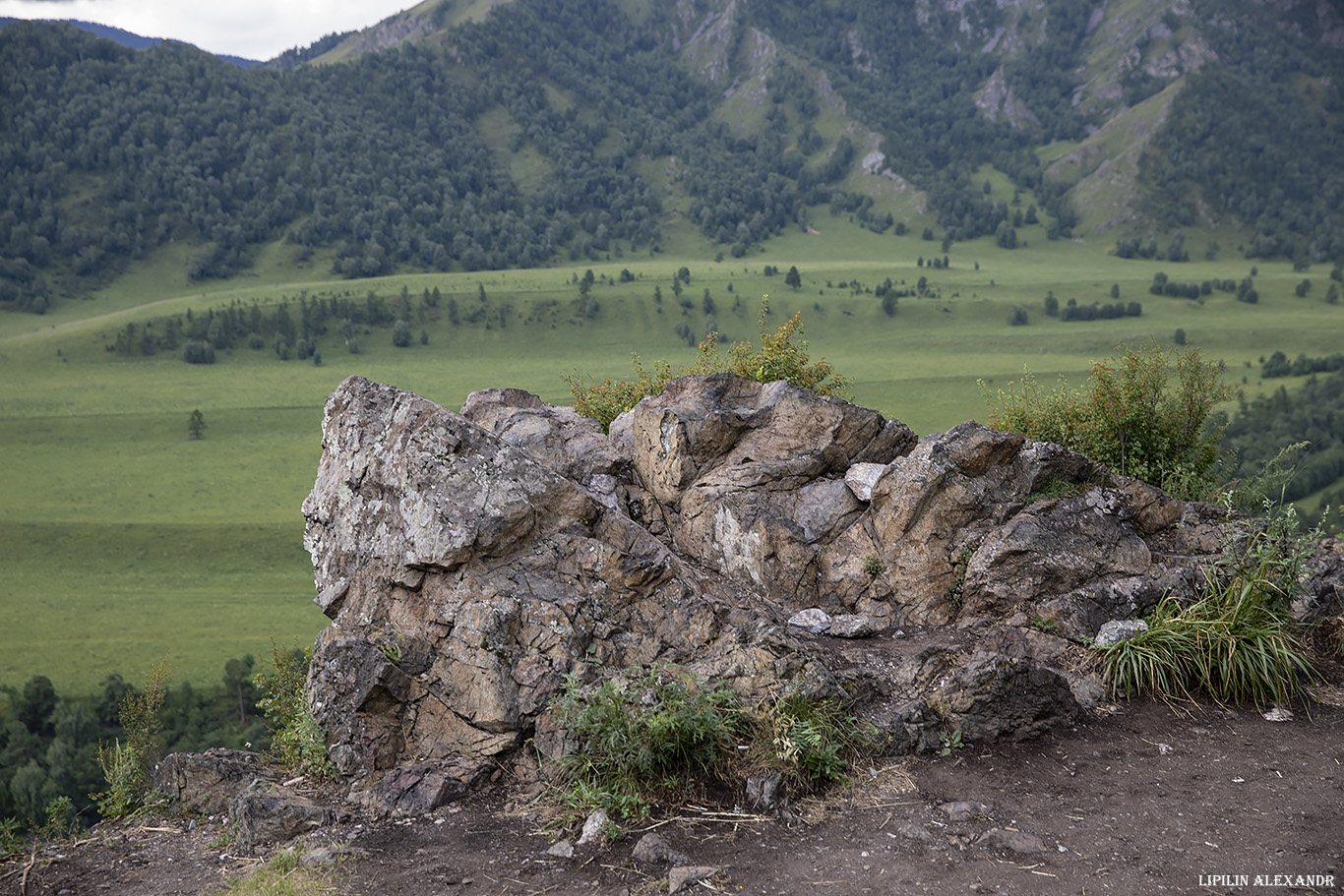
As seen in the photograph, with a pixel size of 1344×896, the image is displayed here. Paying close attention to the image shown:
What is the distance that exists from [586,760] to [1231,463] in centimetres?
1187

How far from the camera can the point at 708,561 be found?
40.3 ft

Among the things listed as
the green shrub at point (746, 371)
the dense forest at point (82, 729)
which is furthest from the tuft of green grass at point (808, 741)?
the dense forest at point (82, 729)

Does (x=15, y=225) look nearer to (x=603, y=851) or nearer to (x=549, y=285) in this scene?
(x=549, y=285)

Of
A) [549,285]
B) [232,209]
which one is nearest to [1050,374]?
[549,285]

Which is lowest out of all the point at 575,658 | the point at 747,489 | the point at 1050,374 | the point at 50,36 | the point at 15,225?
the point at 1050,374

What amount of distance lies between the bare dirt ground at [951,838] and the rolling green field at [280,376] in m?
50.1

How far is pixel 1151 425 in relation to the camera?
14234mm

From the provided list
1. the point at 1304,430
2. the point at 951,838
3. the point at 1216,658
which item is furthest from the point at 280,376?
the point at 951,838

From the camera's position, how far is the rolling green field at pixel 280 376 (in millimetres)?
63750

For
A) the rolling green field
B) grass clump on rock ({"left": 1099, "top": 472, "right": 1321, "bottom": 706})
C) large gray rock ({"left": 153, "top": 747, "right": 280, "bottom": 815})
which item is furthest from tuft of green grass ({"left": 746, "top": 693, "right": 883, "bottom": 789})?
the rolling green field

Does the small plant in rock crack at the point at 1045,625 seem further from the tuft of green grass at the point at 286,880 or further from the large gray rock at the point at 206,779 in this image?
the large gray rock at the point at 206,779

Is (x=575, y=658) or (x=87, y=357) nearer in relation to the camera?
(x=575, y=658)

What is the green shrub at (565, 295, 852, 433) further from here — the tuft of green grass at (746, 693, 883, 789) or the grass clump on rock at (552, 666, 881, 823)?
the tuft of green grass at (746, 693, 883, 789)

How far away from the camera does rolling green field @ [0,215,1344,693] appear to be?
6375 centimetres
